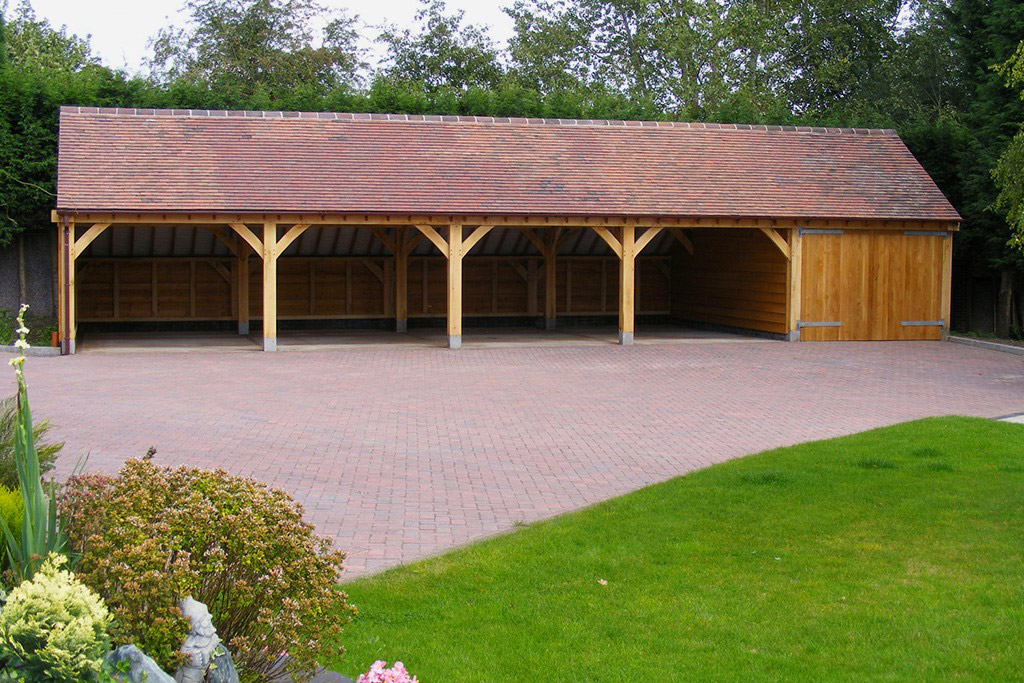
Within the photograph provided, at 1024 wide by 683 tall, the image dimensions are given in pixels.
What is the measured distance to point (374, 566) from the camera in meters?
7.55

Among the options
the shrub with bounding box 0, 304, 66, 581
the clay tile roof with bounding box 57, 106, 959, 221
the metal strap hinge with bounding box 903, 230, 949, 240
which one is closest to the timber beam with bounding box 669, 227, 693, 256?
the clay tile roof with bounding box 57, 106, 959, 221

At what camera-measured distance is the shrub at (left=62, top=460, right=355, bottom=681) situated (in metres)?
4.50

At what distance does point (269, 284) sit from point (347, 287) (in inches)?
236

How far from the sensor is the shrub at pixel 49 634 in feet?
12.7

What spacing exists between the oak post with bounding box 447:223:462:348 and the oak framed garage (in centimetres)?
4

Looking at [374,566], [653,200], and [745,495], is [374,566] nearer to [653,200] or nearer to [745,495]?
[745,495]

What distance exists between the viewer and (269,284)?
73.6 feet

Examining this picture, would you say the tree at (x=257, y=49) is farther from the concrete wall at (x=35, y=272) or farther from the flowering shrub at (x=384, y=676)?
the flowering shrub at (x=384, y=676)

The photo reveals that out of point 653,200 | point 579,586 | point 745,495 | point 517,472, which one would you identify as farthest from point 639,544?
point 653,200

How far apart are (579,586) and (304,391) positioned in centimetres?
1045

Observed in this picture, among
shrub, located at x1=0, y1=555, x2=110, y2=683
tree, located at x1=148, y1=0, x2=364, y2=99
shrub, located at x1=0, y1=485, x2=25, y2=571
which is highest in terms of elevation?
tree, located at x1=148, y1=0, x2=364, y2=99

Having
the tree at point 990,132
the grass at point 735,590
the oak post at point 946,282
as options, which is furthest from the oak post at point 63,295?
the tree at point 990,132

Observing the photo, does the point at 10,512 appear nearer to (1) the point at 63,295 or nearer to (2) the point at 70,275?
(2) the point at 70,275

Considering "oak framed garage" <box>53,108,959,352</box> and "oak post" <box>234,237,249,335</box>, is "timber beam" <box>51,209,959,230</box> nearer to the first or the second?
"oak framed garage" <box>53,108,959,352</box>
